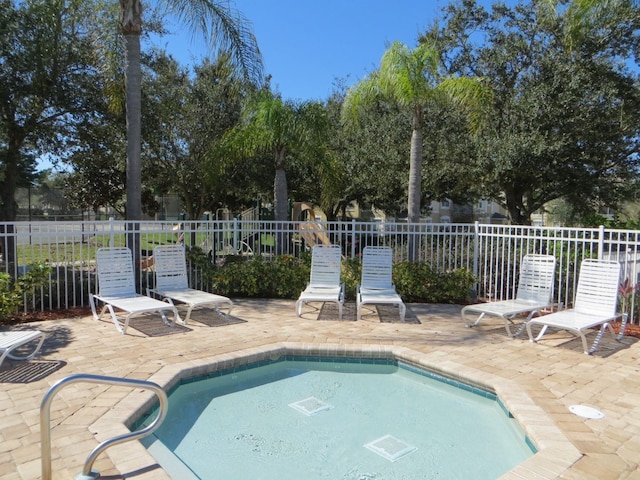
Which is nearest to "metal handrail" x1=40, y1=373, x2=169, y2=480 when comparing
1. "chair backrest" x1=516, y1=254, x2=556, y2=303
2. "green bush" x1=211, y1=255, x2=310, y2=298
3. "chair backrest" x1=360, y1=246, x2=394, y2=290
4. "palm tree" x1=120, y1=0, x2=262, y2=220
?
"chair backrest" x1=360, y1=246, x2=394, y2=290

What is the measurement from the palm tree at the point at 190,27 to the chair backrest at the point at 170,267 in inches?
57.7

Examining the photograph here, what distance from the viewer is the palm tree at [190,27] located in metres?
9.26

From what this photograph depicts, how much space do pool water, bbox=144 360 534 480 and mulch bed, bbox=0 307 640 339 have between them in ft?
Answer: 12.3

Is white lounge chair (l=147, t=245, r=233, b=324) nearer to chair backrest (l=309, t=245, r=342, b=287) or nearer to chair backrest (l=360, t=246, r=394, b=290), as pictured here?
chair backrest (l=309, t=245, r=342, b=287)

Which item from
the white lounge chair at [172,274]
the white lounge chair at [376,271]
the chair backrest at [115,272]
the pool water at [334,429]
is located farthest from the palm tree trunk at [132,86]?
the pool water at [334,429]

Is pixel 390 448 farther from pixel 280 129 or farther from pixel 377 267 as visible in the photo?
pixel 280 129

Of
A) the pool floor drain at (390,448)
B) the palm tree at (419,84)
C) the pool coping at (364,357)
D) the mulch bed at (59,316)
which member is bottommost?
the pool floor drain at (390,448)

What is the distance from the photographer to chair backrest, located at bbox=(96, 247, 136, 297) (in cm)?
781

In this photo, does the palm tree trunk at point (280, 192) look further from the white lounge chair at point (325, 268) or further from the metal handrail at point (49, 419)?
the metal handrail at point (49, 419)

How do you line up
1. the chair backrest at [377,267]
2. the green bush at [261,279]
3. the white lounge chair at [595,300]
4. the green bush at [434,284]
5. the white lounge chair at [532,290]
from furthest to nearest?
the green bush at [261,279], the green bush at [434,284], the chair backrest at [377,267], the white lounge chair at [532,290], the white lounge chair at [595,300]

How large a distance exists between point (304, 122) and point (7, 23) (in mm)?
6416

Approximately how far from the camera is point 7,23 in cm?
918

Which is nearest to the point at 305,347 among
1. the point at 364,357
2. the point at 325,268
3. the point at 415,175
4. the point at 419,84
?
the point at 364,357

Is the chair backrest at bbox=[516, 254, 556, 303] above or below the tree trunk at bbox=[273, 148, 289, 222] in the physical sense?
below
